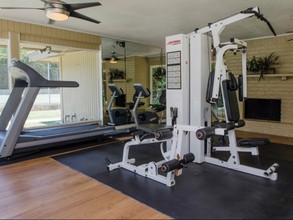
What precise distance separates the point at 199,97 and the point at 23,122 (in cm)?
286

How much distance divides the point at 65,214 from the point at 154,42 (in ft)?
19.1

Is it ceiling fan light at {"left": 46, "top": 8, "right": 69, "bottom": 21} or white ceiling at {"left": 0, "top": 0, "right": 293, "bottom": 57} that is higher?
white ceiling at {"left": 0, "top": 0, "right": 293, "bottom": 57}

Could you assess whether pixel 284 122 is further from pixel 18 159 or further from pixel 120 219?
pixel 18 159

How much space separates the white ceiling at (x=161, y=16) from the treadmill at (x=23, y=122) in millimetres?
1194

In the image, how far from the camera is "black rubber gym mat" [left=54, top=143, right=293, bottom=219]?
2.25 meters

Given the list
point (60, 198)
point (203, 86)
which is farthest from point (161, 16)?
point (60, 198)

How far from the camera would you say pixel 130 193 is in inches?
105

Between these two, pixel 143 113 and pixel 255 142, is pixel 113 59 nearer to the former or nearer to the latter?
pixel 143 113

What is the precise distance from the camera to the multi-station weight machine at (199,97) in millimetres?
3145

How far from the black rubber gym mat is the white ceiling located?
2.61 metres

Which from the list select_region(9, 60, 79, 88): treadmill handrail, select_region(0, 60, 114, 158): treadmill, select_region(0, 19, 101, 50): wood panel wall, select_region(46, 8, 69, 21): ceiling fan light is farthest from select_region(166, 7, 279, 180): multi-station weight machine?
select_region(0, 19, 101, 50): wood panel wall

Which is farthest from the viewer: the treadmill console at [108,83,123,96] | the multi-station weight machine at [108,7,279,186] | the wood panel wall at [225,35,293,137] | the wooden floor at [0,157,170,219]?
the treadmill console at [108,83,123,96]

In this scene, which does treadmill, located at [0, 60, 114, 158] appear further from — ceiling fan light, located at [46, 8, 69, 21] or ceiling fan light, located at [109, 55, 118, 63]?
ceiling fan light, located at [109, 55, 118, 63]

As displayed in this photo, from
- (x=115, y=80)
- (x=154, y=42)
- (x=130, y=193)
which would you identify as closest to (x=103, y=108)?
(x=115, y=80)
